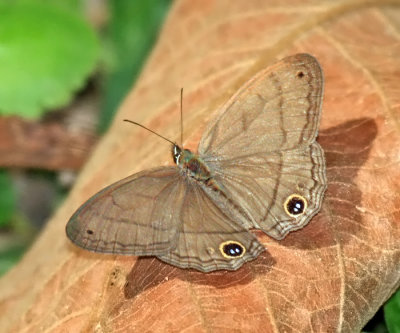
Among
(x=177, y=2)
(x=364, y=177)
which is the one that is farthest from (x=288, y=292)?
(x=177, y=2)

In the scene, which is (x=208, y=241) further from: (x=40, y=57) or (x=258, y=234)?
(x=40, y=57)

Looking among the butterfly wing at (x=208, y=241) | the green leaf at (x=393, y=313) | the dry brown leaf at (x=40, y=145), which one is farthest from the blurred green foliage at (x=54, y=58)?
the green leaf at (x=393, y=313)

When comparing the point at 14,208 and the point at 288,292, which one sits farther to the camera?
the point at 14,208

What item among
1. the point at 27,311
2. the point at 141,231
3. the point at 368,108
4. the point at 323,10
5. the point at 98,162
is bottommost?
the point at 27,311

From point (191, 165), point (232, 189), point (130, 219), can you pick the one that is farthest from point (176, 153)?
point (130, 219)

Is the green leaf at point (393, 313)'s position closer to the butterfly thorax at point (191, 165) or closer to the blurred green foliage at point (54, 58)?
the butterfly thorax at point (191, 165)

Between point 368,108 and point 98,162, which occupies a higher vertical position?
point 368,108

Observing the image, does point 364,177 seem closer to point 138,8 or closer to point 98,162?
point 98,162
